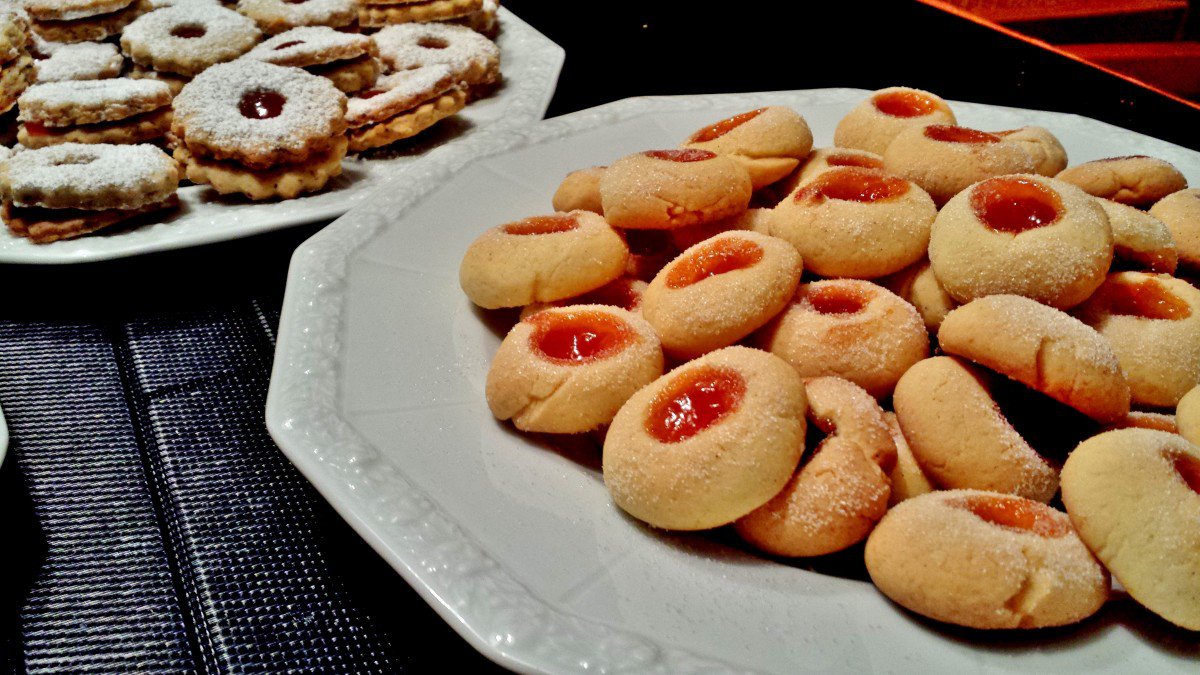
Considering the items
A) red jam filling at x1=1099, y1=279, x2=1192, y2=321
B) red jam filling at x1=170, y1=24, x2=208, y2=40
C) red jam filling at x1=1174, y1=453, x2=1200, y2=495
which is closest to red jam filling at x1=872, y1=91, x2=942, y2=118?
red jam filling at x1=1099, y1=279, x2=1192, y2=321

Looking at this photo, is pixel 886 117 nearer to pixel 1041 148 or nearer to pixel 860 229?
pixel 1041 148

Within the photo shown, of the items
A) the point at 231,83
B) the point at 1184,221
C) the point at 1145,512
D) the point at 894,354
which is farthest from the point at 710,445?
the point at 231,83

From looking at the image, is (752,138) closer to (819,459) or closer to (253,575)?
(819,459)

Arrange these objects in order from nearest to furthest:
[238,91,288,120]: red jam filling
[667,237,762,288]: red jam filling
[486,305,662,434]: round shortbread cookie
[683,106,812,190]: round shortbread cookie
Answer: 1. [486,305,662,434]: round shortbread cookie
2. [667,237,762,288]: red jam filling
3. [683,106,812,190]: round shortbread cookie
4. [238,91,288,120]: red jam filling

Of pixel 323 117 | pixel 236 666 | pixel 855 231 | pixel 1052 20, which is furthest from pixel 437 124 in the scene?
pixel 1052 20

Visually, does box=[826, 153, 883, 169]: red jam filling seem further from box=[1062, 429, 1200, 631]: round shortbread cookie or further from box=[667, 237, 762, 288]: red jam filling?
box=[1062, 429, 1200, 631]: round shortbread cookie

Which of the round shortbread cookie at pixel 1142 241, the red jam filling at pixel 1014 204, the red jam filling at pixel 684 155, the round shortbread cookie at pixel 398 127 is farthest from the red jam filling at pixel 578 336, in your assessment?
the round shortbread cookie at pixel 398 127

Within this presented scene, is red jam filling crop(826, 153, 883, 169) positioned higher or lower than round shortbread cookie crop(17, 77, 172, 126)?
higher
